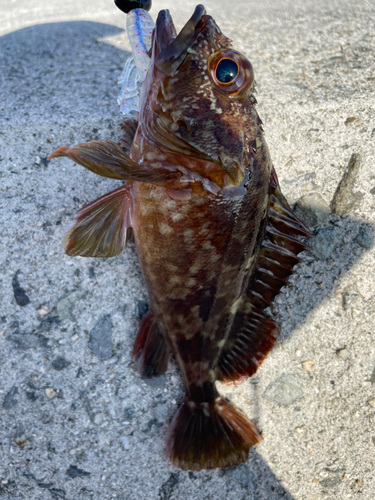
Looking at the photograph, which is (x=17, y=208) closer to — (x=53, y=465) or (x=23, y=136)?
(x=23, y=136)

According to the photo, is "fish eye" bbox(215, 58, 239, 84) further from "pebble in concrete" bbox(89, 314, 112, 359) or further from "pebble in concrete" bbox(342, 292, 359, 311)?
"pebble in concrete" bbox(342, 292, 359, 311)

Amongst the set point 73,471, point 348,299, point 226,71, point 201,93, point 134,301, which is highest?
point 226,71

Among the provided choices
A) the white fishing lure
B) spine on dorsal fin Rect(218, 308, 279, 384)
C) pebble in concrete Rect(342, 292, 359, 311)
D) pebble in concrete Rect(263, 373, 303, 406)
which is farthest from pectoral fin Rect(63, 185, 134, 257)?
pebble in concrete Rect(342, 292, 359, 311)

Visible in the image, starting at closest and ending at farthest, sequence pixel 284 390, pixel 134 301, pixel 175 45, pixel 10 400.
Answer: pixel 175 45
pixel 10 400
pixel 134 301
pixel 284 390

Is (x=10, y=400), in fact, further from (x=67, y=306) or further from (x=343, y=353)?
(x=343, y=353)

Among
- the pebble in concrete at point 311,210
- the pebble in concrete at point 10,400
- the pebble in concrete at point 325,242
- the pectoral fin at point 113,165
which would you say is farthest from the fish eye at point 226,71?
the pebble in concrete at point 10,400

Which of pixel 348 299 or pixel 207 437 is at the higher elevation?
pixel 348 299

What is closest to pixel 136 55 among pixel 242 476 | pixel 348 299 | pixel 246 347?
pixel 246 347

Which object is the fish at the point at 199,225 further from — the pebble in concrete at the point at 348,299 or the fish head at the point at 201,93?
the pebble in concrete at the point at 348,299
